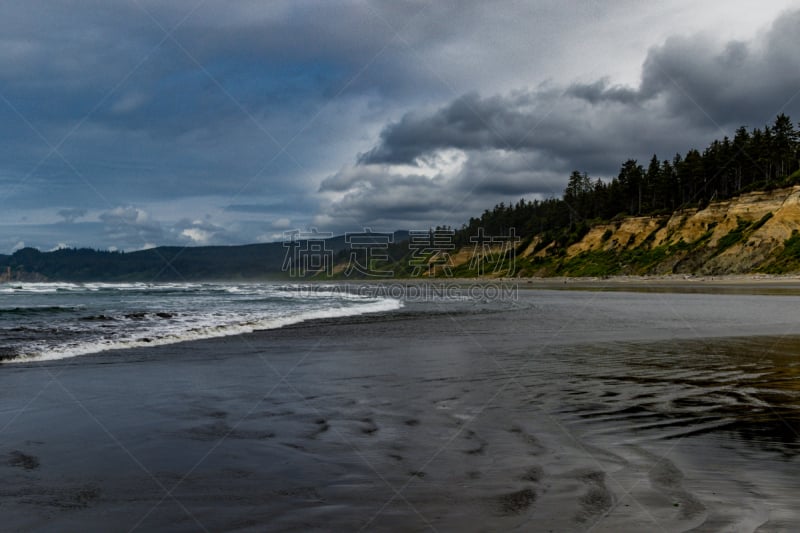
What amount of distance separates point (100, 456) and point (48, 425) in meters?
1.94

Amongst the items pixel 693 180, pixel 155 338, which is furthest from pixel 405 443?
pixel 693 180

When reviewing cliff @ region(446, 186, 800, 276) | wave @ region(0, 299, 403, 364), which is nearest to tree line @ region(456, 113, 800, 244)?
cliff @ region(446, 186, 800, 276)

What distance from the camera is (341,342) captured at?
1733 cm

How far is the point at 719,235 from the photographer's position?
83625 millimetres

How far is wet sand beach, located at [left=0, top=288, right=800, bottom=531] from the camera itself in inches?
170

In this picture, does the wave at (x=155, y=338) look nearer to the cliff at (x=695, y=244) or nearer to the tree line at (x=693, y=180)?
the cliff at (x=695, y=244)

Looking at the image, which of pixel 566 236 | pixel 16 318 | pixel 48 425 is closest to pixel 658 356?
pixel 48 425

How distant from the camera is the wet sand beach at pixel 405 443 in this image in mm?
4320

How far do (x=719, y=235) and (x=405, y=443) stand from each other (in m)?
90.7

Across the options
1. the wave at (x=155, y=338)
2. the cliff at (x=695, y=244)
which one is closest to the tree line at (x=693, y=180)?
the cliff at (x=695, y=244)

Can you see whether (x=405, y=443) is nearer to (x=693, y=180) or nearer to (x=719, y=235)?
(x=719, y=235)

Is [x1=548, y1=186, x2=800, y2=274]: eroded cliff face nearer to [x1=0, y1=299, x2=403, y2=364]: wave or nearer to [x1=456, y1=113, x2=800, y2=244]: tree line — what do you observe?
[x1=456, y1=113, x2=800, y2=244]: tree line

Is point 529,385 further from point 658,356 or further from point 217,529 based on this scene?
point 217,529

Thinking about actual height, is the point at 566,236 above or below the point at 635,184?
below
